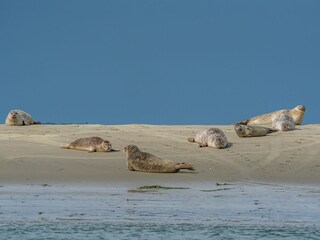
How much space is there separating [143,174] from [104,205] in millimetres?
5078

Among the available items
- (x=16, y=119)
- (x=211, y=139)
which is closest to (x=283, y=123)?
(x=211, y=139)

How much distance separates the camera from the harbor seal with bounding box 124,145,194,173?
51.1 ft

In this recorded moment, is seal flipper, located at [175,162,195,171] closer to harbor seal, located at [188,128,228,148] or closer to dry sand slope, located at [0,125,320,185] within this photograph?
dry sand slope, located at [0,125,320,185]

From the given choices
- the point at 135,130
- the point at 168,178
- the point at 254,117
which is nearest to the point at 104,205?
the point at 168,178

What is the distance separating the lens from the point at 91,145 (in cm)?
1770

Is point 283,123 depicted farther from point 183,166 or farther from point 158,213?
point 158,213

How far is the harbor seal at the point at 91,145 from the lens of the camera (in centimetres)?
1762

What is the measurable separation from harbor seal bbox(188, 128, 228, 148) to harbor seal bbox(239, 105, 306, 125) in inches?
177

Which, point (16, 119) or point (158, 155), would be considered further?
point (16, 119)

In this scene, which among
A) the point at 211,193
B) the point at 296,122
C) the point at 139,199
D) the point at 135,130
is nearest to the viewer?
the point at 139,199

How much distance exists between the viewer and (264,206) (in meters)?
10.7

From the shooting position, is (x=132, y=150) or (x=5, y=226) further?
(x=132, y=150)

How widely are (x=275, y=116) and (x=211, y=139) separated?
517 cm

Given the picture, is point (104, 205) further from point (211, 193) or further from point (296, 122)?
point (296, 122)
